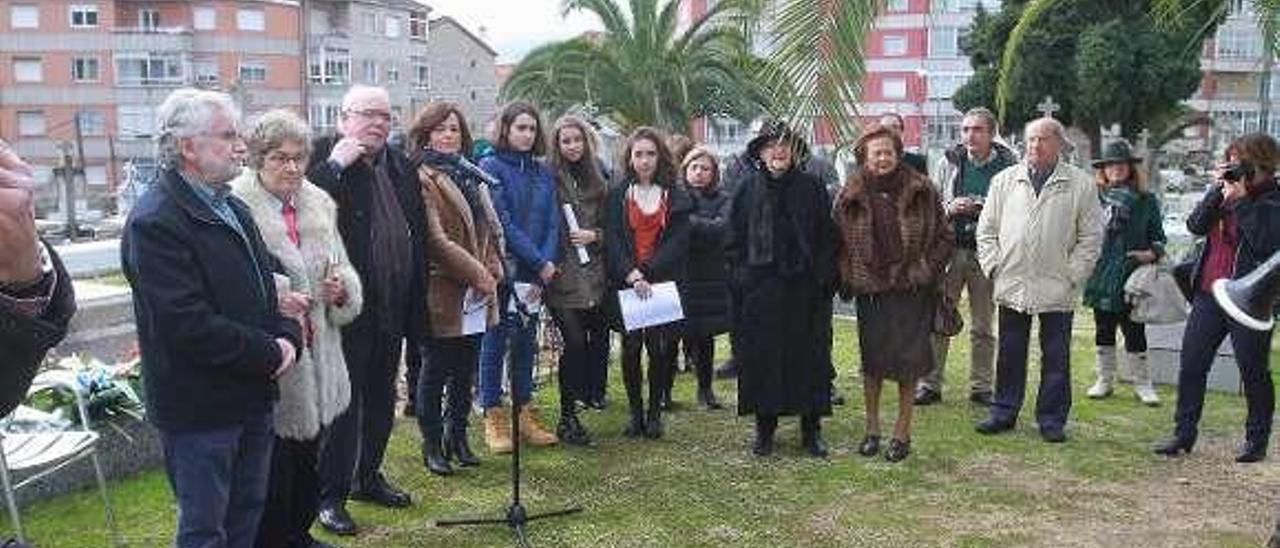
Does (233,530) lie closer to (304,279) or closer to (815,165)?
(304,279)

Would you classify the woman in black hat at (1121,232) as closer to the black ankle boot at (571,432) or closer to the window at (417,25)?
the black ankle boot at (571,432)

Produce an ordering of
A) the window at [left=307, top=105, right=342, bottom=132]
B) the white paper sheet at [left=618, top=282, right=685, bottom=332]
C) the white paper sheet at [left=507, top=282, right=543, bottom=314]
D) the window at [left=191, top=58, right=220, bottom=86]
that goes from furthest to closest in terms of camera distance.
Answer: the window at [left=307, top=105, right=342, bottom=132], the window at [left=191, top=58, right=220, bottom=86], the white paper sheet at [left=618, top=282, right=685, bottom=332], the white paper sheet at [left=507, top=282, right=543, bottom=314]

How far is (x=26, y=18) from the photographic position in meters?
48.1

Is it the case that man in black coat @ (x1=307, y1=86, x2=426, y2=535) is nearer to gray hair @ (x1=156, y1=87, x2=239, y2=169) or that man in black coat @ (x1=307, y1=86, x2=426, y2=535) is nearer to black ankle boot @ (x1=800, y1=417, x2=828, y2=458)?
gray hair @ (x1=156, y1=87, x2=239, y2=169)

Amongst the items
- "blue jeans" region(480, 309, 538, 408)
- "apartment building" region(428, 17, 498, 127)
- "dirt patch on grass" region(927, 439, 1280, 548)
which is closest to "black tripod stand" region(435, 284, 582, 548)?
"blue jeans" region(480, 309, 538, 408)

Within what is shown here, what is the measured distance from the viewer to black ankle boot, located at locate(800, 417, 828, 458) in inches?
234

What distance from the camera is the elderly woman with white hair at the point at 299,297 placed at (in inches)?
148

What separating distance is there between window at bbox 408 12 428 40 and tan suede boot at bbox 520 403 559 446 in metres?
52.7

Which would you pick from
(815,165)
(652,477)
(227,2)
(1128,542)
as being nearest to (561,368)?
(652,477)

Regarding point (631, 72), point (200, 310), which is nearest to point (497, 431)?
point (200, 310)

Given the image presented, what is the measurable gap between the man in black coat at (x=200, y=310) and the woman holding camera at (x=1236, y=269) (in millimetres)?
4627

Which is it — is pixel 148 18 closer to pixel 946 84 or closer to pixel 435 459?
pixel 946 84

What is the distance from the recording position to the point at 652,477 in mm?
5566

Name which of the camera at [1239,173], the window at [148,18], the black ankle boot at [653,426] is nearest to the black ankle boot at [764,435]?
the black ankle boot at [653,426]
